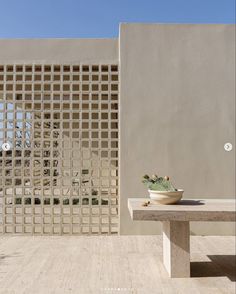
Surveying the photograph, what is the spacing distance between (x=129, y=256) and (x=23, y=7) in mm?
5221

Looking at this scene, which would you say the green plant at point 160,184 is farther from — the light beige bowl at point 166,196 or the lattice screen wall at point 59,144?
the lattice screen wall at point 59,144

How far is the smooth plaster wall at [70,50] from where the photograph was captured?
5223 mm

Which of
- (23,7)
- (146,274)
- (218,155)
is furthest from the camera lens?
(23,7)

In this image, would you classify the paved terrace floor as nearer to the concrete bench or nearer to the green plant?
the concrete bench

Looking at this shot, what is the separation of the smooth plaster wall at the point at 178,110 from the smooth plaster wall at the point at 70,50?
0.26 metres

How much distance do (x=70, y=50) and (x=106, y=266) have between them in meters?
3.39

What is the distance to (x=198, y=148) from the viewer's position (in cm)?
504

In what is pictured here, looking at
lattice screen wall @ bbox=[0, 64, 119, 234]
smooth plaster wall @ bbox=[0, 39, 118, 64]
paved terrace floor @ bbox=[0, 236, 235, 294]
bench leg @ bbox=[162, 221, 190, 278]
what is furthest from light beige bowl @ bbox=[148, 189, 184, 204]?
smooth plaster wall @ bbox=[0, 39, 118, 64]

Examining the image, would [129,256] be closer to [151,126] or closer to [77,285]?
[77,285]

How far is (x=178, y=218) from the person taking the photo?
2.83 metres

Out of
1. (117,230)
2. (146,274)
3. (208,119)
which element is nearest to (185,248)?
(146,274)

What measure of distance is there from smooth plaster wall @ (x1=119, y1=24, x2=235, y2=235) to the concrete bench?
1635 millimetres

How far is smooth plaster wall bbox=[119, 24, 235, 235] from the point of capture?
502cm

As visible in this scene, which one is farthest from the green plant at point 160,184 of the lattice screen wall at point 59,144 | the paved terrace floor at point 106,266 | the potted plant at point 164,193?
the lattice screen wall at point 59,144
